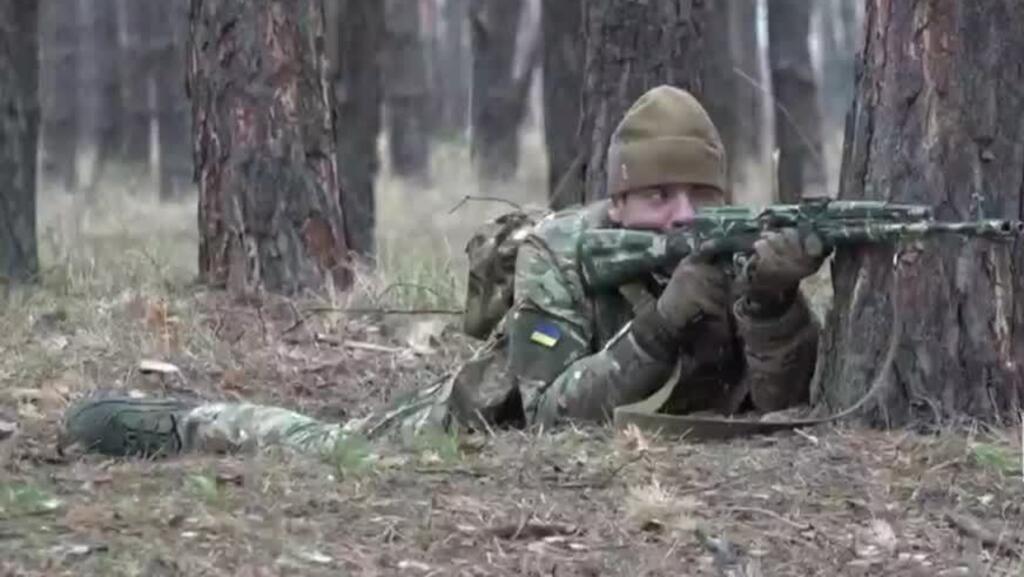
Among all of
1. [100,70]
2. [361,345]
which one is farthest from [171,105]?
[361,345]

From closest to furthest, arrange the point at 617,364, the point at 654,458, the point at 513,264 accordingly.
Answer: the point at 654,458 < the point at 617,364 < the point at 513,264

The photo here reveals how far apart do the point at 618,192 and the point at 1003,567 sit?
1.87 m

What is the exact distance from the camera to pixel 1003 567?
4.01m

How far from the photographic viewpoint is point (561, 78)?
13.4 meters

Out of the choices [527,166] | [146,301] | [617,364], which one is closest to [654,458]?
[617,364]

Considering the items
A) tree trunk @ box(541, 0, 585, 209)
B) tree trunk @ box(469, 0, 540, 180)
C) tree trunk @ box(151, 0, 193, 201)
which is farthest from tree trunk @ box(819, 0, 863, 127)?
tree trunk @ box(541, 0, 585, 209)

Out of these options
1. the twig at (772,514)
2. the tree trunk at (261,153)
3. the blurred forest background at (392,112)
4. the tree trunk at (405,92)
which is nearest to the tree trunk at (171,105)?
the blurred forest background at (392,112)

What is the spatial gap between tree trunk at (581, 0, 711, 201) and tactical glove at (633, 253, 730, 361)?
320 cm

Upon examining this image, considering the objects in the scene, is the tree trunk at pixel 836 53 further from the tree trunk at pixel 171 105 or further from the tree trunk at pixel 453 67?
the tree trunk at pixel 171 105

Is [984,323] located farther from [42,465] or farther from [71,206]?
[71,206]

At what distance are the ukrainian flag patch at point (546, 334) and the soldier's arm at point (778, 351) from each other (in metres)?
0.53

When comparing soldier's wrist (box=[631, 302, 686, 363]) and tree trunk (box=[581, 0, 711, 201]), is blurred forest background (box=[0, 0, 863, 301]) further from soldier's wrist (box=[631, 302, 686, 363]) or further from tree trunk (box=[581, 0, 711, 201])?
soldier's wrist (box=[631, 302, 686, 363])

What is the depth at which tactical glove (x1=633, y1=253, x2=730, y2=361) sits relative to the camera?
519 centimetres

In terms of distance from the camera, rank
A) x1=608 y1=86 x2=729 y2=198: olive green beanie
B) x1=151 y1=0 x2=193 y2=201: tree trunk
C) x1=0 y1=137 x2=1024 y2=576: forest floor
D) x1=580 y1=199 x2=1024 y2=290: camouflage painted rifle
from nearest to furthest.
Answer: x1=0 y1=137 x2=1024 y2=576: forest floor, x1=580 y1=199 x2=1024 y2=290: camouflage painted rifle, x1=608 y1=86 x2=729 y2=198: olive green beanie, x1=151 y1=0 x2=193 y2=201: tree trunk
